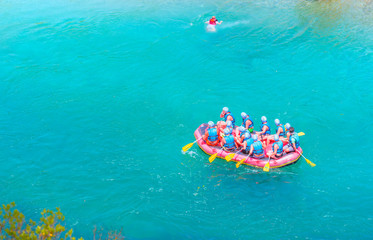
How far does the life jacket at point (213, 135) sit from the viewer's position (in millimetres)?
21484

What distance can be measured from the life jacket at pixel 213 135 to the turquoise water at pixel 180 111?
4.97 feet

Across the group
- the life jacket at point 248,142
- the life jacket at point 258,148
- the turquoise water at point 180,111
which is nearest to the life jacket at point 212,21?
the turquoise water at point 180,111

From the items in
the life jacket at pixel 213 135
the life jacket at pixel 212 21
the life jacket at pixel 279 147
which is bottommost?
the life jacket at pixel 279 147

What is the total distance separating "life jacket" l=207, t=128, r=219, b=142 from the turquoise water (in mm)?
1516

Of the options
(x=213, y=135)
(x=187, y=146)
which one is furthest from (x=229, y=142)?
(x=187, y=146)

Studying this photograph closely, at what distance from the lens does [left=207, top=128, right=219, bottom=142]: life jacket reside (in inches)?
846

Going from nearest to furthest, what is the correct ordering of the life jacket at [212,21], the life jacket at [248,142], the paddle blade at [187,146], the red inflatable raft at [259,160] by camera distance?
the red inflatable raft at [259,160], the life jacket at [248,142], the paddle blade at [187,146], the life jacket at [212,21]

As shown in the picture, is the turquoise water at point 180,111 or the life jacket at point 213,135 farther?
the life jacket at point 213,135

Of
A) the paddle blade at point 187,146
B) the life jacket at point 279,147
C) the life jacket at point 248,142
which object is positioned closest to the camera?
the life jacket at point 279,147

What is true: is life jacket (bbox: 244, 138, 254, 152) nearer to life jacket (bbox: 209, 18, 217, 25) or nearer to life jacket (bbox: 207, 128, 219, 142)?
life jacket (bbox: 207, 128, 219, 142)

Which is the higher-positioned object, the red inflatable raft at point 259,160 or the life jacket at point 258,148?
the life jacket at point 258,148

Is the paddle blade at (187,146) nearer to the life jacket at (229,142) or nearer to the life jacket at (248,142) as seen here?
the life jacket at (229,142)

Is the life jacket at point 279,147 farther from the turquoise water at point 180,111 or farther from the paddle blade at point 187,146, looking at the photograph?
the paddle blade at point 187,146

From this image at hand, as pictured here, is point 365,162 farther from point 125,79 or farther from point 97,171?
point 125,79
